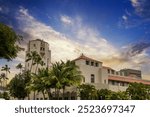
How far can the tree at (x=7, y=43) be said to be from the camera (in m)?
29.9

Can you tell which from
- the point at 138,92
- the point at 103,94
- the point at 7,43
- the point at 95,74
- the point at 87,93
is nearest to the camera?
the point at 7,43

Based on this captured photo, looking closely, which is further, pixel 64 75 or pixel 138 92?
pixel 138 92

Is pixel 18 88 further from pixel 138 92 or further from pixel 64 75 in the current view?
pixel 138 92

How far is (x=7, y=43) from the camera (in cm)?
2991

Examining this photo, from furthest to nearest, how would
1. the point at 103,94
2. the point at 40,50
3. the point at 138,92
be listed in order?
1. the point at 40,50
2. the point at 103,94
3. the point at 138,92

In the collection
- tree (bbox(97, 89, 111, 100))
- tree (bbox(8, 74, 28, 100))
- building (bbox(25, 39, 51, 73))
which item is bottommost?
tree (bbox(97, 89, 111, 100))

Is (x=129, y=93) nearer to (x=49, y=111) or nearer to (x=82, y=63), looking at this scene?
(x=82, y=63)

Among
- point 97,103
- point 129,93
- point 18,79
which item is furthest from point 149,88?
point 97,103

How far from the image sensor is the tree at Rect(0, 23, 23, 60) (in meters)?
29.9

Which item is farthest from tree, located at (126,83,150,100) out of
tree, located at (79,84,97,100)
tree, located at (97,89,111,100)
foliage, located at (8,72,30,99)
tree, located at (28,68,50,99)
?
foliage, located at (8,72,30,99)

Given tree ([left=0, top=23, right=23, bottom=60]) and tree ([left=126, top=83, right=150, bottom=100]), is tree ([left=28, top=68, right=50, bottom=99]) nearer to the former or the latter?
tree ([left=126, top=83, right=150, bottom=100])

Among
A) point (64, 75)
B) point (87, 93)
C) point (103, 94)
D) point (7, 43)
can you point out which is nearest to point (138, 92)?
point (103, 94)

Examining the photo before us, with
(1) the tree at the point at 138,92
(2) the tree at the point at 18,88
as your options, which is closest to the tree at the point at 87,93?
(1) the tree at the point at 138,92

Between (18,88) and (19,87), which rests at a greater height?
(19,87)
